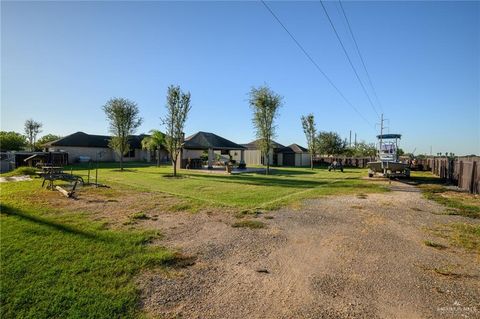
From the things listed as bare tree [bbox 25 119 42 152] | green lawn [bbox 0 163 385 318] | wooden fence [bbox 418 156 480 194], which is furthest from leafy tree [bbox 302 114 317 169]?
bare tree [bbox 25 119 42 152]

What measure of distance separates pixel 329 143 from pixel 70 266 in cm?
5289

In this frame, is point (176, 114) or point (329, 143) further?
point (329, 143)

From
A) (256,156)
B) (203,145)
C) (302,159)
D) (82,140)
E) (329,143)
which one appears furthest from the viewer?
(329,143)

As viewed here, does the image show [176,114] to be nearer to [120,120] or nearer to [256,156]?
[120,120]

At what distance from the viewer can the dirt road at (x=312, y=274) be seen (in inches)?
138

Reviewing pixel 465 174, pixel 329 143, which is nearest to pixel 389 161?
pixel 465 174

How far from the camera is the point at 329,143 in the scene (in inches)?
2105

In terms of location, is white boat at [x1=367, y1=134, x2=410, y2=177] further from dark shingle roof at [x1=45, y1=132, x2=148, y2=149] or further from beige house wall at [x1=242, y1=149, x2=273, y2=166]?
dark shingle roof at [x1=45, y1=132, x2=148, y2=149]

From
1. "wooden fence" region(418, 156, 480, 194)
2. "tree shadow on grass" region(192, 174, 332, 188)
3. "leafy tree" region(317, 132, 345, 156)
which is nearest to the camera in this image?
"wooden fence" region(418, 156, 480, 194)

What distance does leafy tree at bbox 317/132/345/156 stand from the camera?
53.6 m

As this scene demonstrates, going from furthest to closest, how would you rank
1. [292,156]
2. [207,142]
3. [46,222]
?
[292,156]
[207,142]
[46,222]

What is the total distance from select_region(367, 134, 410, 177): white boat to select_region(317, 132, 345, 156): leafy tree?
32633mm

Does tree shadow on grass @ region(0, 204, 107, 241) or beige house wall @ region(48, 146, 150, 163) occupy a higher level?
beige house wall @ region(48, 146, 150, 163)

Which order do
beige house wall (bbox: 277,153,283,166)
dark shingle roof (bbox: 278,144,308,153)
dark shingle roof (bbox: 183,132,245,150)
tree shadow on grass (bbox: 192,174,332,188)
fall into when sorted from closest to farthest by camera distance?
1. tree shadow on grass (bbox: 192,174,332,188)
2. dark shingle roof (bbox: 183,132,245,150)
3. dark shingle roof (bbox: 278,144,308,153)
4. beige house wall (bbox: 277,153,283,166)
